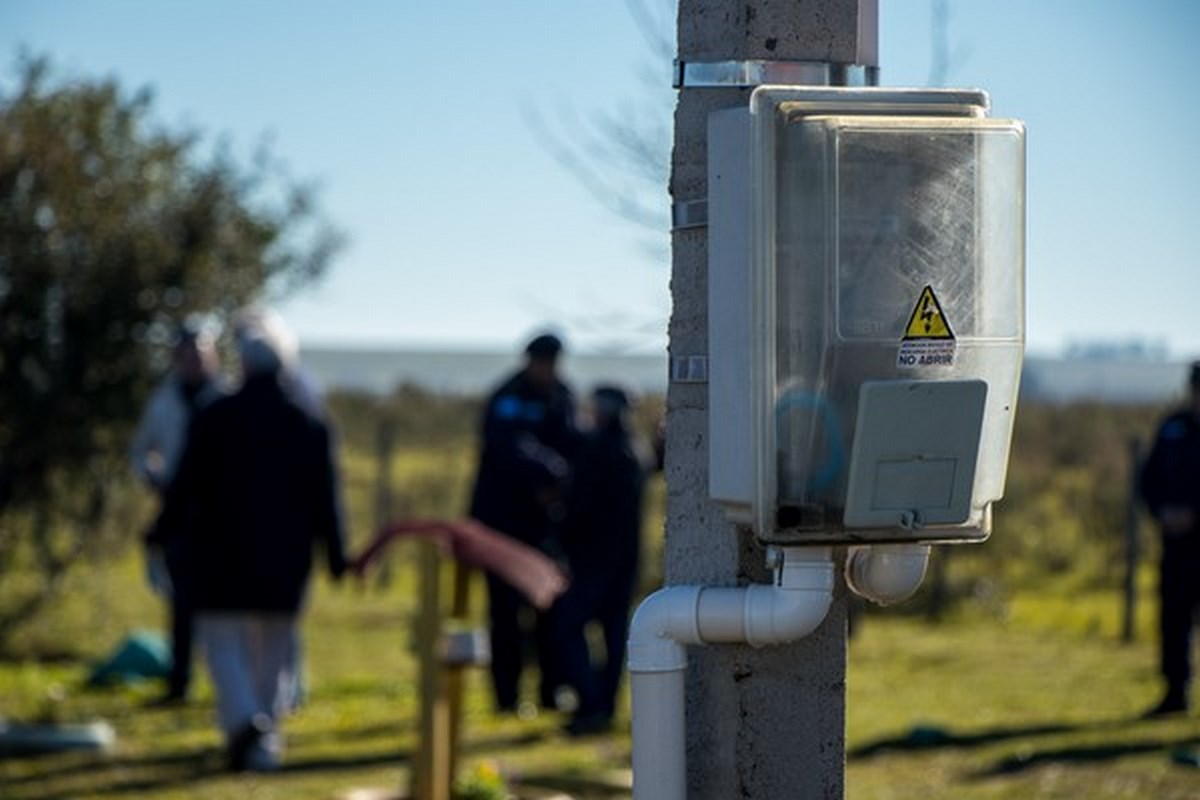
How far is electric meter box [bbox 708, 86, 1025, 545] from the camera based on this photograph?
3609 mm

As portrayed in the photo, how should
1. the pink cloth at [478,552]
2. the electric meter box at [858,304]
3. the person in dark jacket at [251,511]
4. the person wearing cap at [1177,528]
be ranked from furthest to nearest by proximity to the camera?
the person wearing cap at [1177,528], the person in dark jacket at [251,511], the pink cloth at [478,552], the electric meter box at [858,304]

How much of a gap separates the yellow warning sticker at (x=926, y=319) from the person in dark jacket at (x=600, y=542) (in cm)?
883

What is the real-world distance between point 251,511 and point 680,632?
22.0 ft

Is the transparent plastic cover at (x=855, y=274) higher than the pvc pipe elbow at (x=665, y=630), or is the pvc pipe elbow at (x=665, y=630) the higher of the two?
the transparent plastic cover at (x=855, y=274)

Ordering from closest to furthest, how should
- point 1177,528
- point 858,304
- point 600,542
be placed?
point 858,304 < point 1177,528 < point 600,542

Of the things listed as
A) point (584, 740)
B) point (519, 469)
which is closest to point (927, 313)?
point (584, 740)

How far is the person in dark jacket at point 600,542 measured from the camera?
Result: 12.6m

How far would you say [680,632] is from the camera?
12.7ft

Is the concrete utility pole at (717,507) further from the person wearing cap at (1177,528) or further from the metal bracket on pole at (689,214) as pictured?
the person wearing cap at (1177,528)

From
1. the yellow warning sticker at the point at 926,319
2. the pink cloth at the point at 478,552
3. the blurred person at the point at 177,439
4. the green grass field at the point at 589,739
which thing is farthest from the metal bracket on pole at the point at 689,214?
the blurred person at the point at 177,439

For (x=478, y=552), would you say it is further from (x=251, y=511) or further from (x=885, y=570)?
(x=885, y=570)

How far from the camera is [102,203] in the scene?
1542 centimetres

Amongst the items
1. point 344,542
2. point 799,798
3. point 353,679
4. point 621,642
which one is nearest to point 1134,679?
point 621,642

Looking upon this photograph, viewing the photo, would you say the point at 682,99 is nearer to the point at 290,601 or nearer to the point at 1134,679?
the point at 290,601
